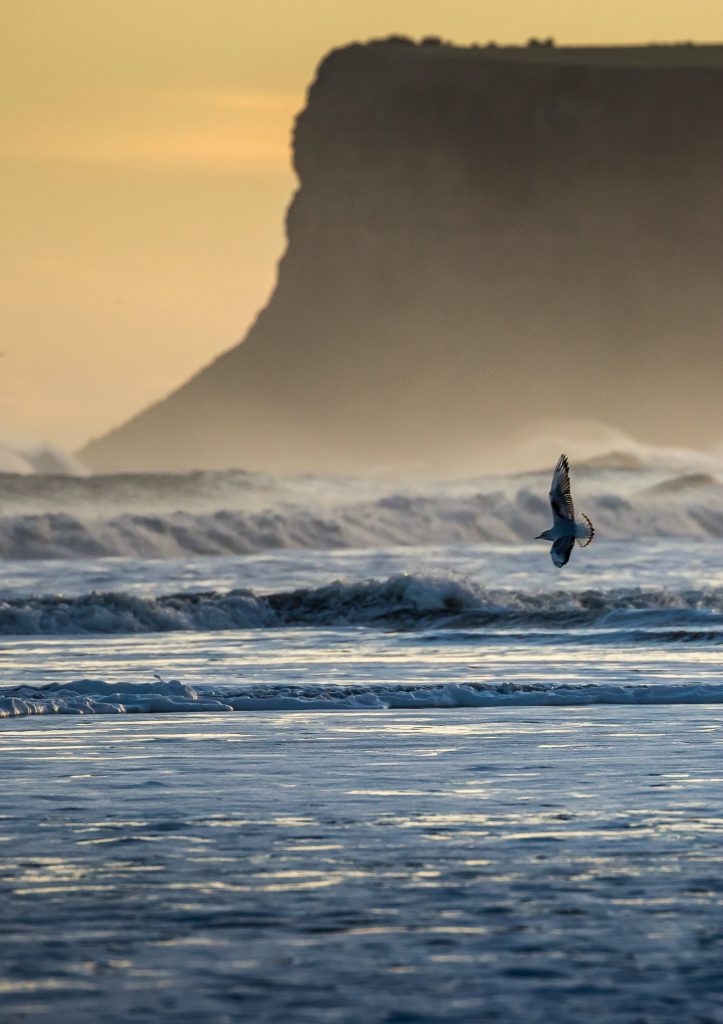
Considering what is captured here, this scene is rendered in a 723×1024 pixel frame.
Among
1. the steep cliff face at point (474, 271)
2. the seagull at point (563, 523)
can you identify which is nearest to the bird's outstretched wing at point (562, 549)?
the seagull at point (563, 523)

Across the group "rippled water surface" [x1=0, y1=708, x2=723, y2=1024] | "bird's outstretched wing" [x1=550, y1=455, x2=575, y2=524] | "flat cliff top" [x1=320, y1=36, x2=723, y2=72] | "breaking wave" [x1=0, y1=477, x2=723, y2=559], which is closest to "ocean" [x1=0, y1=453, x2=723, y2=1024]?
"rippled water surface" [x1=0, y1=708, x2=723, y2=1024]

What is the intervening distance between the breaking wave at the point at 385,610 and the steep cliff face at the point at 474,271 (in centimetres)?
9976

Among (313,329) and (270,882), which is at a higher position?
(313,329)

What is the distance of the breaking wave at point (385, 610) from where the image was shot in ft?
75.0

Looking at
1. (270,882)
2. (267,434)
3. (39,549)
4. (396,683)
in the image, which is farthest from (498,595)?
(267,434)

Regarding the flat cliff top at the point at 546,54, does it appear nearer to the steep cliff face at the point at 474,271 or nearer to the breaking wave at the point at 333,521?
the steep cliff face at the point at 474,271

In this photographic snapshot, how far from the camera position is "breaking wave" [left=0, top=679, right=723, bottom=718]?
14.1m

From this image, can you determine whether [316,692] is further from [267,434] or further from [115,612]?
[267,434]

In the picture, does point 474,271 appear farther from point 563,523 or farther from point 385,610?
point 563,523

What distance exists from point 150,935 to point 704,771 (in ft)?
13.8

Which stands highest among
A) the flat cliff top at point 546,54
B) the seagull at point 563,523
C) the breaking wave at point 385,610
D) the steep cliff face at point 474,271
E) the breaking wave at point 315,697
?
the flat cliff top at point 546,54

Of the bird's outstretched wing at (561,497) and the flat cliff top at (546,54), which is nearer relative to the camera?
the bird's outstretched wing at (561,497)

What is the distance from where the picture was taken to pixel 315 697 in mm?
14625

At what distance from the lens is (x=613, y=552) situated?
3684 cm
